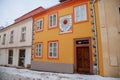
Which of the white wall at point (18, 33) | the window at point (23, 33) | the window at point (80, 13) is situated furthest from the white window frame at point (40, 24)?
the window at point (80, 13)

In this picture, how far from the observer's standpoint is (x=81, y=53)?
11.2m

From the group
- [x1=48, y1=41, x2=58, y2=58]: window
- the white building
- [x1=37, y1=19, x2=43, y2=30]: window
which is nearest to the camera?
[x1=48, y1=41, x2=58, y2=58]: window

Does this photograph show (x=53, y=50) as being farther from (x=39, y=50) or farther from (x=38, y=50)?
(x=38, y=50)

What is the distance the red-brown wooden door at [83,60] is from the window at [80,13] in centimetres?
274

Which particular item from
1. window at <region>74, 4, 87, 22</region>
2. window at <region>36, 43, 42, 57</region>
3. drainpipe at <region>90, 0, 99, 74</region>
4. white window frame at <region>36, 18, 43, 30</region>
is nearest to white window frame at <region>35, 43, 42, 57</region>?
window at <region>36, 43, 42, 57</region>

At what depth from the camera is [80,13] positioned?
37.9 ft

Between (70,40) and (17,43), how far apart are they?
10.0 m

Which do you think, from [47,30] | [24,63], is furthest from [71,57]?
[24,63]

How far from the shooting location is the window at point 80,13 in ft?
36.7

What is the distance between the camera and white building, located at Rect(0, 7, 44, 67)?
53.9ft

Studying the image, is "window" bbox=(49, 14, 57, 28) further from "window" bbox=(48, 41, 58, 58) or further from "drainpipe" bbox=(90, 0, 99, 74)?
"drainpipe" bbox=(90, 0, 99, 74)

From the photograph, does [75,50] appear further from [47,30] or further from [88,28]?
[47,30]

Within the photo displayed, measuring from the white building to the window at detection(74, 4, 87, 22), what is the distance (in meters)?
7.05

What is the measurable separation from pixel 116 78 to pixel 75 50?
13.5ft
